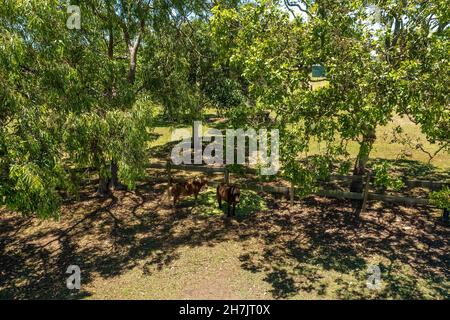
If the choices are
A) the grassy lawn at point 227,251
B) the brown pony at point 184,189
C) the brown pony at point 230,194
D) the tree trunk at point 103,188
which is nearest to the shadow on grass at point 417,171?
the grassy lawn at point 227,251

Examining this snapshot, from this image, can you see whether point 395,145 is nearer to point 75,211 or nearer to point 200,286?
point 200,286

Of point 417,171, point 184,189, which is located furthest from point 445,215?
point 184,189

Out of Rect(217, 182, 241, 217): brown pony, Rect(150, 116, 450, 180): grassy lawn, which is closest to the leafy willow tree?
Rect(217, 182, 241, 217): brown pony

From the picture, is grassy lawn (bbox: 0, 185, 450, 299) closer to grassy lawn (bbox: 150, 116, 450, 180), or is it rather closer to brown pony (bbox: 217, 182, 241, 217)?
brown pony (bbox: 217, 182, 241, 217)

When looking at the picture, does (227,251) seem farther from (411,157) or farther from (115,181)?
(411,157)

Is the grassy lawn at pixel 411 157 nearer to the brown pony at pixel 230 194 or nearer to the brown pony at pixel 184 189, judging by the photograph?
the brown pony at pixel 230 194

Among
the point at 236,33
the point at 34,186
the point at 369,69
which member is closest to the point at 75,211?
the point at 34,186

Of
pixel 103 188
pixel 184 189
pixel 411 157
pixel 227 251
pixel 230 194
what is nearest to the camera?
pixel 227 251

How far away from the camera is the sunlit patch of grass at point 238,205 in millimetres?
12320

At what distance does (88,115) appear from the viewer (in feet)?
27.7

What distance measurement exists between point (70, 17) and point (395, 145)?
1941 centimetres

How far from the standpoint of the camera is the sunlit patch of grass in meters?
12.3

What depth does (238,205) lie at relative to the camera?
12.8m

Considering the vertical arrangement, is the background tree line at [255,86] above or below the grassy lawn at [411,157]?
above
